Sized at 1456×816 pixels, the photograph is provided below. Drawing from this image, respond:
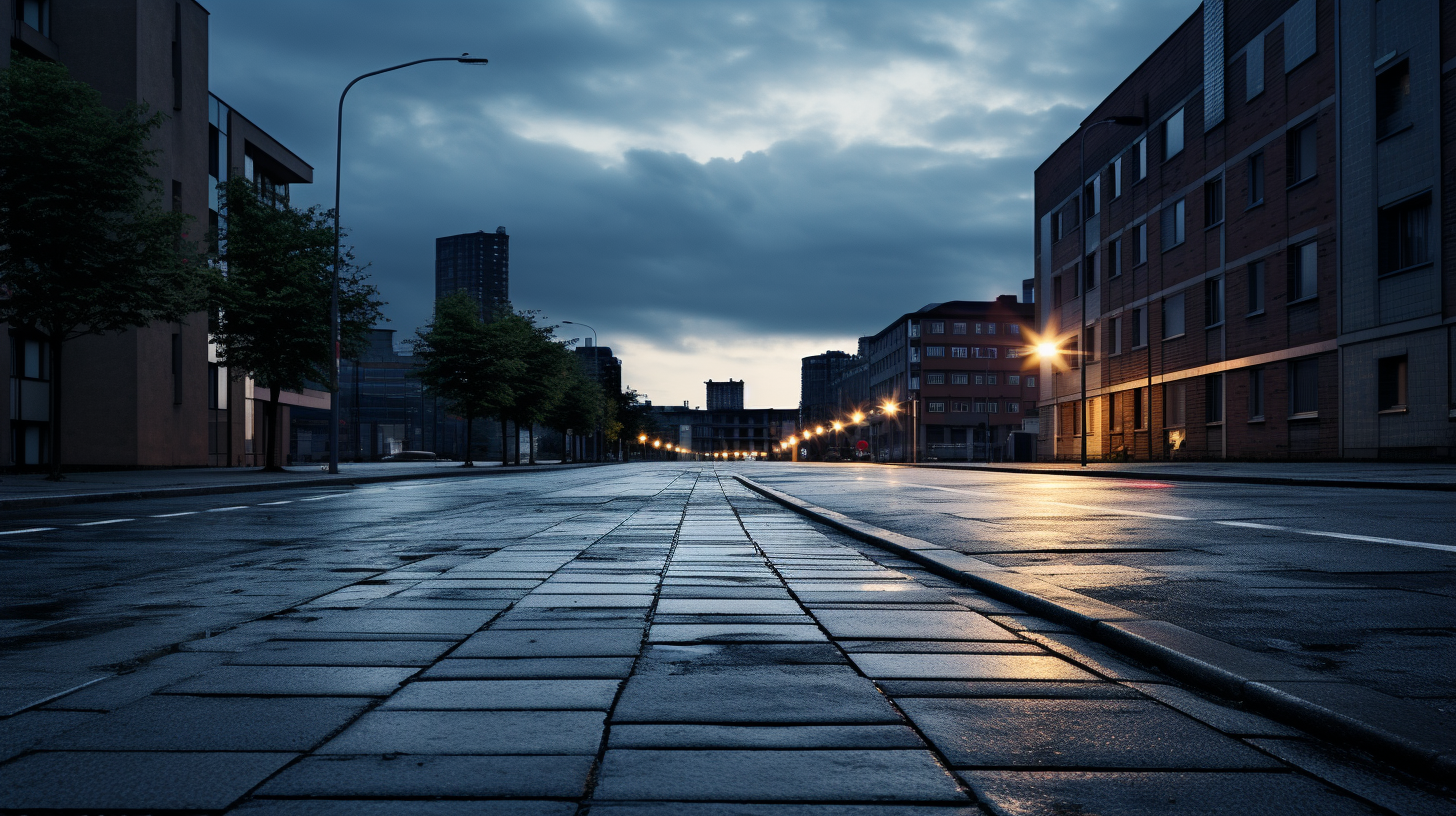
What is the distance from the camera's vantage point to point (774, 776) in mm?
2672

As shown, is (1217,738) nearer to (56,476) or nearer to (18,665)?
(18,665)

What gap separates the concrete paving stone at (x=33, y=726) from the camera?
2895mm

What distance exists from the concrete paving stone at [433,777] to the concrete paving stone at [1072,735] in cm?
113

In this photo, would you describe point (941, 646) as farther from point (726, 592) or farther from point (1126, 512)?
point (1126, 512)

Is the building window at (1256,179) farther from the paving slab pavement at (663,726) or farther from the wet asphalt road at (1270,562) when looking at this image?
the paving slab pavement at (663,726)

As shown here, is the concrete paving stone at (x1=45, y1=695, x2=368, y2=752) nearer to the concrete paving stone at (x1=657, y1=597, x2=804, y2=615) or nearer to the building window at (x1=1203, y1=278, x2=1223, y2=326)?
the concrete paving stone at (x1=657, y1=597, x2=804, y2=615)

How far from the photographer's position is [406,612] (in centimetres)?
537

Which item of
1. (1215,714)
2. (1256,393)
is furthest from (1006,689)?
(1256,393)

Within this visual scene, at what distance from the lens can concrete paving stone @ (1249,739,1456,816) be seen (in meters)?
2.46

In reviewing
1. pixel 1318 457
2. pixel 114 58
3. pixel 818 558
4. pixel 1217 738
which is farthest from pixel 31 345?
pixel 1318 457

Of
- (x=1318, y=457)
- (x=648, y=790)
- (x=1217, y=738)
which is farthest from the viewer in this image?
(x=1318, y=457)

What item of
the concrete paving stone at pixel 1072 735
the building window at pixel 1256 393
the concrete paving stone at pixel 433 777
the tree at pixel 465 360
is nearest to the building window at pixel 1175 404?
the building window at pixel 1256 393

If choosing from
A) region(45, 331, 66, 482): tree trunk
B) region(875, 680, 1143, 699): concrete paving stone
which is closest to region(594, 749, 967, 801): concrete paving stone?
region(875, 680, 1143, 699): concrete paving stone

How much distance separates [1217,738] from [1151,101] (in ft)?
138
